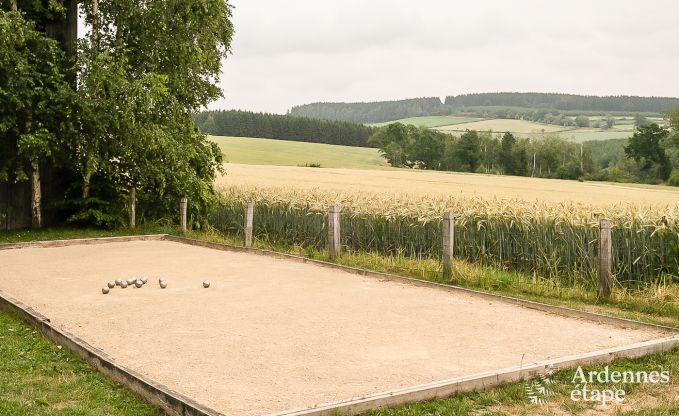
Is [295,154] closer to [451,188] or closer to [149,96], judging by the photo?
[451,188]

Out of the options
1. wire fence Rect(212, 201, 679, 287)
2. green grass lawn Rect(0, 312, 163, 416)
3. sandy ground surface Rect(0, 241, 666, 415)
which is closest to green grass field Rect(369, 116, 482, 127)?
wire fence Rect(212, 201, 679, 287)

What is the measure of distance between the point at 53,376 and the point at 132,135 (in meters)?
10.8

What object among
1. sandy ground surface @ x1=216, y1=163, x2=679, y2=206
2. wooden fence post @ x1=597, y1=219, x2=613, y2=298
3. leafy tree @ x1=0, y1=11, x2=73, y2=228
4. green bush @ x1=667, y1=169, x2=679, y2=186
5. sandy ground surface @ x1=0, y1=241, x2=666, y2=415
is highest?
Answer: leafy tree @ x1=0, y1=11, x2=73, y2=228

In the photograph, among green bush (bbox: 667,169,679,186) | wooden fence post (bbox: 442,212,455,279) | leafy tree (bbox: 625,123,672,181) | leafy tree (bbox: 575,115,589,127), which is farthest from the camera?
leafy tree (bbox: 575,115,589,127)

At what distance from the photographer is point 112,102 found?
1562 cm

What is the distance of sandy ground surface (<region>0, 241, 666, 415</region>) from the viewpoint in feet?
18.6

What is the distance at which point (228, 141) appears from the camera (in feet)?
276

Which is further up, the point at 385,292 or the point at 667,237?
the point at 667,237

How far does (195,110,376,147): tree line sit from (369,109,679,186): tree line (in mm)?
11314

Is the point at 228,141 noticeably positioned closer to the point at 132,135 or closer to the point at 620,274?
the point at 132,135

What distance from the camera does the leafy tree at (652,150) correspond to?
73.1 m

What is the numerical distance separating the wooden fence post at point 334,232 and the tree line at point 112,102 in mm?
4794

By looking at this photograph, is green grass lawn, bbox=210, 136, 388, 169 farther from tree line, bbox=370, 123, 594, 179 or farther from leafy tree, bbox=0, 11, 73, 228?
leafy tree, bbox=0, 11, 73, 228

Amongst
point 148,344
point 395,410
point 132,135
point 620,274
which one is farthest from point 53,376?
point 132,135
